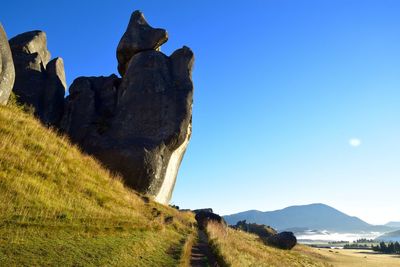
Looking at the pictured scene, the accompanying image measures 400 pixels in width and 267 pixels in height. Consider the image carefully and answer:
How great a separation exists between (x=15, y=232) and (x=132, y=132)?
28.0m

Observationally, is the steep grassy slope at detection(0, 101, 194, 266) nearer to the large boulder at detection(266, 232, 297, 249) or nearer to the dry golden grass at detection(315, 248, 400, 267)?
the large boulder at detection(266, 232, 297, 249)

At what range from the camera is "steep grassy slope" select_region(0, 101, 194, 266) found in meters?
13.1

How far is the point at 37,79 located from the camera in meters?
45.8

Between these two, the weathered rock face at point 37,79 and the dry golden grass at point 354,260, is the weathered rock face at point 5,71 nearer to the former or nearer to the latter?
the weathered rock face at point 37,79

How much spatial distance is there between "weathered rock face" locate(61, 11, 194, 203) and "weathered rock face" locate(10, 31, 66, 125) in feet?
5.14

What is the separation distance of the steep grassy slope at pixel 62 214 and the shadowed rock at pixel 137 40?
2564cm

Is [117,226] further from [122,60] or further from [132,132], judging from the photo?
[122,60]

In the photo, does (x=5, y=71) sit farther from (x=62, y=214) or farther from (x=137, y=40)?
(x=137, y=40)

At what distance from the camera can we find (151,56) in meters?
48.8

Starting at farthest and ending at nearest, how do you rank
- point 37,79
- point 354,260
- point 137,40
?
point 354,260 < point 137,40 < point 37,79

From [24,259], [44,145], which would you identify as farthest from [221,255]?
[44,145]

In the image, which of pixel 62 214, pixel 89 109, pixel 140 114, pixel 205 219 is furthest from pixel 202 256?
pixel 89 109

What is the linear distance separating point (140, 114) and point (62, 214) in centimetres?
2602

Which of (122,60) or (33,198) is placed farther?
(122,60)
